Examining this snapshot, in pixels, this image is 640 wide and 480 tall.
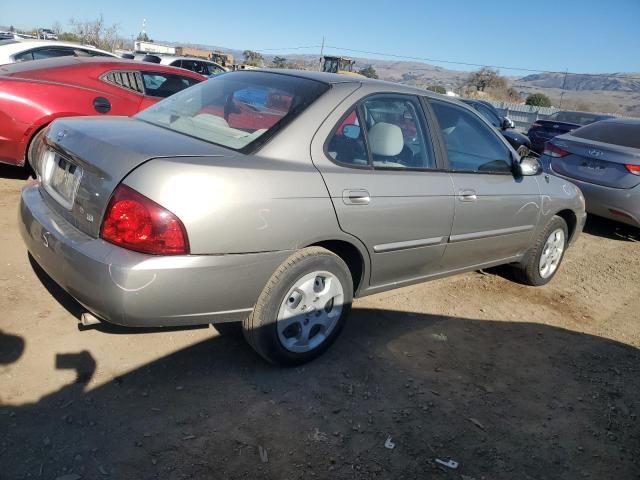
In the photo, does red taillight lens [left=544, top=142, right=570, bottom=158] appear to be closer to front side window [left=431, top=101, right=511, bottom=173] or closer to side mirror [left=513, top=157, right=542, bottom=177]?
side mirror [left=513, top=157, right=542, bottom=177]

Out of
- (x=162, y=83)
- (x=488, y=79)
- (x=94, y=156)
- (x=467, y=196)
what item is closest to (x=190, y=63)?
(x=162, y=83)

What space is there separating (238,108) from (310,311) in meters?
1.30

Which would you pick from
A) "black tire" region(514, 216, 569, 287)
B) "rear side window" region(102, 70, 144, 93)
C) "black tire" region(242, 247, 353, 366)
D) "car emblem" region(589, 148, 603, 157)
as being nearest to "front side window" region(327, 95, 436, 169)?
"black tire" region(242, 247, 353, 366)

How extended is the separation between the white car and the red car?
9.00ft

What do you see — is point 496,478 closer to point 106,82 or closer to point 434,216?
point 434,216

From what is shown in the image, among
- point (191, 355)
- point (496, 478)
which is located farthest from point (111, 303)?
point (496, 478)

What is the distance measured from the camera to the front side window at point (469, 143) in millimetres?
3770

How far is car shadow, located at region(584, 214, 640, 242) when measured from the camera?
7.58 meters

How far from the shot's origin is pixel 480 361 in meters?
3.55

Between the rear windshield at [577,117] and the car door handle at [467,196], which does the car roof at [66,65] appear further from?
the rear windshield at [577,117]

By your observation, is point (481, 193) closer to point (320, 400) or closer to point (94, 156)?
point (320, 400)

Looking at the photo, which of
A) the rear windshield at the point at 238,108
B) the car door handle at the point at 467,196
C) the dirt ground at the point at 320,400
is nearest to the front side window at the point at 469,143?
the car door handle at the point at 467,196

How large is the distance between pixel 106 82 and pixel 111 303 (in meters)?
4.10

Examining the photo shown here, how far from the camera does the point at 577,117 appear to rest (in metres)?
15.9
